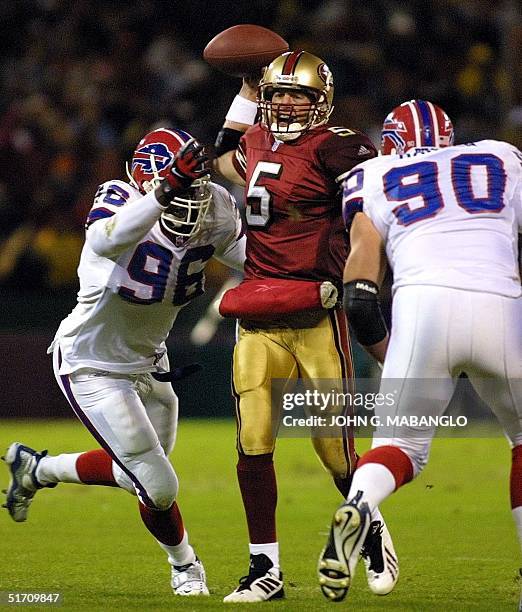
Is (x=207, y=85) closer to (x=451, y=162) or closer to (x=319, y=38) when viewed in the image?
(x=319, y=38)

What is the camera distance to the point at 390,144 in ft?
15.6

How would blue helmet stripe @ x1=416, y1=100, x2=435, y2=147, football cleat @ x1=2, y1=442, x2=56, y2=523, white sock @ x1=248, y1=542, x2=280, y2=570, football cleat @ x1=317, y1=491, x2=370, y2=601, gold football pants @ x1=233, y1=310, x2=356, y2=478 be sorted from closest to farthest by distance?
football cleat @ x1=317, y1=491, x2=370, y2=601, blue helmet stripe @ x1=416, y1=100, x2=435, y2=147, white sock @ x1=248, y1=542, x2=280, y2=570, gold football pants @ x1=233, y1=310, x2=356, y2=478, football cleat @ x1=2, y1=442, x2=56, y2=523

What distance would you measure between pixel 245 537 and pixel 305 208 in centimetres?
212

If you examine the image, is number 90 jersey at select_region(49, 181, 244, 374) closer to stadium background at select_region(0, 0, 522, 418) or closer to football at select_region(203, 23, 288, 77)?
football at select_region(203, 23, 288, 77)

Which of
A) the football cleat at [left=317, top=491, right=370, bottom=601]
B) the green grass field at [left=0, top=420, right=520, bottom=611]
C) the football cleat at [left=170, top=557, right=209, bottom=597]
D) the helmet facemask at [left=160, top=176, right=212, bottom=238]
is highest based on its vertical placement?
the helmet facemask at [left=160, top=176, right=212, bottom=238]

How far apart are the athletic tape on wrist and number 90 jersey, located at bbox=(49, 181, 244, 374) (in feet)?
1.52

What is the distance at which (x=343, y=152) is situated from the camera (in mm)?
5184

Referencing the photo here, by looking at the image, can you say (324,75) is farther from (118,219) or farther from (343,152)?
(118,219)

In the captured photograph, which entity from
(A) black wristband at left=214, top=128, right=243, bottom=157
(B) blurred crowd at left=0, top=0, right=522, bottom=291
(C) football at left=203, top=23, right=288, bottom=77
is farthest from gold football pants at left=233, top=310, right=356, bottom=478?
(B) blurred crowd at left=0, top=0, right=522, bottom=291

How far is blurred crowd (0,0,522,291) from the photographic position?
1240 centimetres

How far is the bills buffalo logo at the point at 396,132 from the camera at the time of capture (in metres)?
4.68

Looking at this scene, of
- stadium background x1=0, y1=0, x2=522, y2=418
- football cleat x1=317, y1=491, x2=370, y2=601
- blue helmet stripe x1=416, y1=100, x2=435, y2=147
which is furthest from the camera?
stadium background x1=0, y1=0, x2=522, y2=418

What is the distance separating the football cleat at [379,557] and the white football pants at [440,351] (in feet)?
3.25

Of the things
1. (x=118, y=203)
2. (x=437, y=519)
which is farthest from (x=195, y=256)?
(x=437, y=519)
